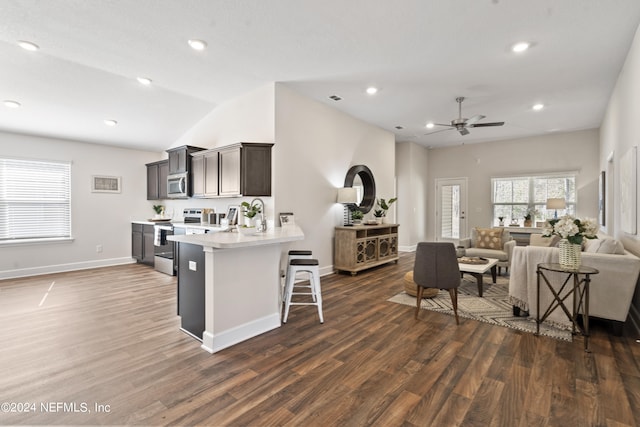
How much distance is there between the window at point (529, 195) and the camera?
7227mm

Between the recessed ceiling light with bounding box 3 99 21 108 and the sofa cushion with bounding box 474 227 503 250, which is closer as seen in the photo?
the recessed ceiling light with bounding box 3 99 21 108

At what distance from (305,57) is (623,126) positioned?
403 centimetres

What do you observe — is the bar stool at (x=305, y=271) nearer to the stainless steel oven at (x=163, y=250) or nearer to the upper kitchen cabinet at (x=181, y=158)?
the stainless steel oven at (x=163, y=250)

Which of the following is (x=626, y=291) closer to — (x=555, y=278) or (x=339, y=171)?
(x=555, y=278)

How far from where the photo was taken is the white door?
866cm

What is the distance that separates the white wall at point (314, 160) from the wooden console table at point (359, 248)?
0.63 feet

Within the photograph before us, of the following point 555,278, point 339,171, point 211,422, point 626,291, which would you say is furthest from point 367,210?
point 211,422

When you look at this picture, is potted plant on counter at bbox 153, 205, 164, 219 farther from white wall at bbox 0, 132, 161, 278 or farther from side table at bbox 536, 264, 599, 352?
side table at bbox 536, 264, 599, 352

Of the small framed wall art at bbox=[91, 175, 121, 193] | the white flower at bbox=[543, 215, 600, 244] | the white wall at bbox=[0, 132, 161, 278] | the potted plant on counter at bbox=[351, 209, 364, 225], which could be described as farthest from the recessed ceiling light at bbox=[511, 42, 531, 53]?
the small framed wall art at bbox=[91, 175, 121, 193]

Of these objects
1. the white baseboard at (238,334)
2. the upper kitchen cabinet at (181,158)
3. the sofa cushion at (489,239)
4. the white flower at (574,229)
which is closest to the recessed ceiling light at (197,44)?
the upper kitchen cabinet at (181,158)

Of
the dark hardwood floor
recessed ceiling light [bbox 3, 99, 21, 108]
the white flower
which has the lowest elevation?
the dark hardwood floor

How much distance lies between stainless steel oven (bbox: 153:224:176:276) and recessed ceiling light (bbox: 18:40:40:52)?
292 cm

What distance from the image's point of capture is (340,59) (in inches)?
147

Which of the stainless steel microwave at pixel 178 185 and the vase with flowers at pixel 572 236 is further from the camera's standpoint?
the stainless steel microwave at pixel 178 185
